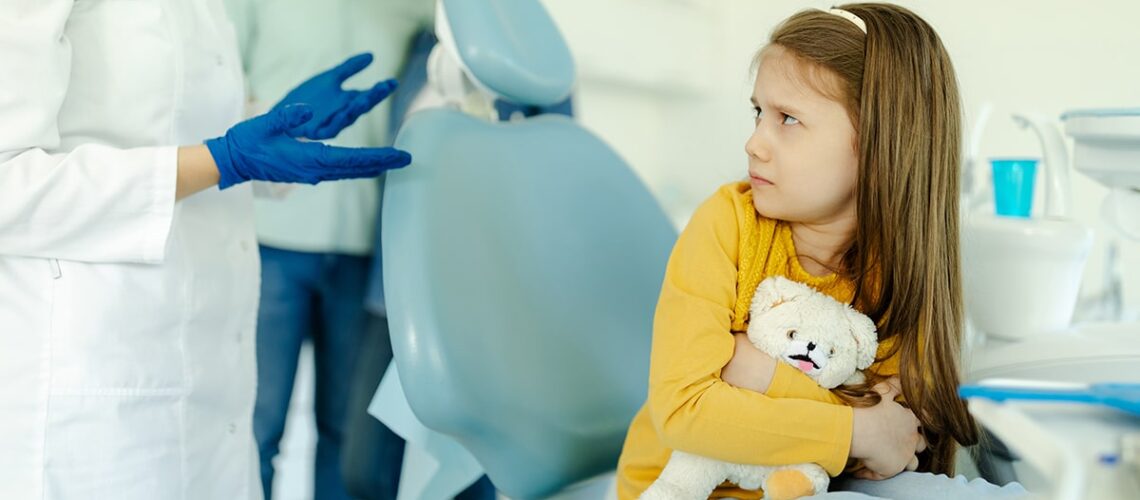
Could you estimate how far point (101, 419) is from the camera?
99 cm

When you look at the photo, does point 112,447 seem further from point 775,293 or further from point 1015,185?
point 1015,185

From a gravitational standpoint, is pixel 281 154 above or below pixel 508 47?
below

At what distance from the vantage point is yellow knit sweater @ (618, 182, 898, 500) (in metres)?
0.83

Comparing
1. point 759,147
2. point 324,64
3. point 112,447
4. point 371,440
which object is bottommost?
point 371,440

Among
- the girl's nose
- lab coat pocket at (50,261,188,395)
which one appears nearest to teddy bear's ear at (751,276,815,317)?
the girl's nose

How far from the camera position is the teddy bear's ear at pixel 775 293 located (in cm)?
88

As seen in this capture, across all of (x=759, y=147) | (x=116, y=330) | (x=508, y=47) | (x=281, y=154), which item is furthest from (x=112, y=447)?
(x=759, y=147)

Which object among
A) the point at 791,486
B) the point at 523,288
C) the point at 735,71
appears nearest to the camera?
the point at 791,486

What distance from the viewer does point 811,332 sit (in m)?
0.85

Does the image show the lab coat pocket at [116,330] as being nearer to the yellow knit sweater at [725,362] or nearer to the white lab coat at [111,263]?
the white lab coat at [111,263]

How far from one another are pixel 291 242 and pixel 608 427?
84 centimetres

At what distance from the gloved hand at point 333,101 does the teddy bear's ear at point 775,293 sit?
502mm

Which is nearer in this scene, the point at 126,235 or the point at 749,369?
the point at 749,369

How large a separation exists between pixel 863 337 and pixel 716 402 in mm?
151
